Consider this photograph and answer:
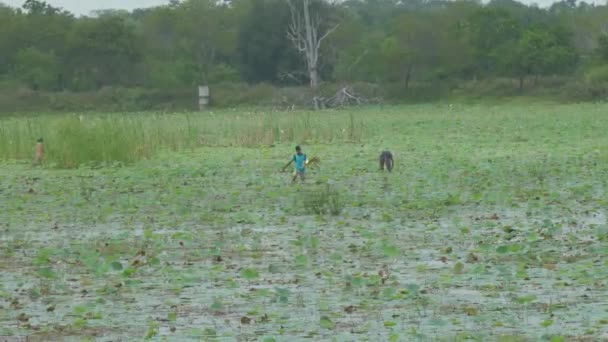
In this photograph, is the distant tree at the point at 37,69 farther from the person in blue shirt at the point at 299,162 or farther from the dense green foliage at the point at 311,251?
the person in blue shirt at the point at 299,162

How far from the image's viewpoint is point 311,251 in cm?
1244

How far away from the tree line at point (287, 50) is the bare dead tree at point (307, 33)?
0.13m

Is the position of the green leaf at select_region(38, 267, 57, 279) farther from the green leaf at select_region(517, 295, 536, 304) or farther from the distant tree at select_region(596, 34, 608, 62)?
the distant tree at select_region(596, 34, 608, 62)

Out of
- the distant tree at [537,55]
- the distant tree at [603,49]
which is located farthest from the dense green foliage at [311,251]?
the distant tree at [603,49]

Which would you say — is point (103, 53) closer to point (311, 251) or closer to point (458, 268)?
point (311, 251)

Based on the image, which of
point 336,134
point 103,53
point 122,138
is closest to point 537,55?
point 103,53

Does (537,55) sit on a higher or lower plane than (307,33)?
lower

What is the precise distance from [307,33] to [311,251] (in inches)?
1830

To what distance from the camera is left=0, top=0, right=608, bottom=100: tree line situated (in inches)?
2307

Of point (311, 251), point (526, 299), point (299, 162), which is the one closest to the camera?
point (526, 299)

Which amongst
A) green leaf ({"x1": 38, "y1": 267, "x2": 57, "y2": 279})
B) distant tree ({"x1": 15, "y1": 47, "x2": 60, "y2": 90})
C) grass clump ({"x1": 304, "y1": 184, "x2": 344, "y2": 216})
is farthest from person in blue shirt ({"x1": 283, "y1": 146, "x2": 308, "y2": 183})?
distant tree ({"x1": 15, "y1": 47, "x2": 60, "y2": 90})

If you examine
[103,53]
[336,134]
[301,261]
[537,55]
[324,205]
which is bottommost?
[336,134]

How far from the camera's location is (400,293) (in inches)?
384

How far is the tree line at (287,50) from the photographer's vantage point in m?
58.6
